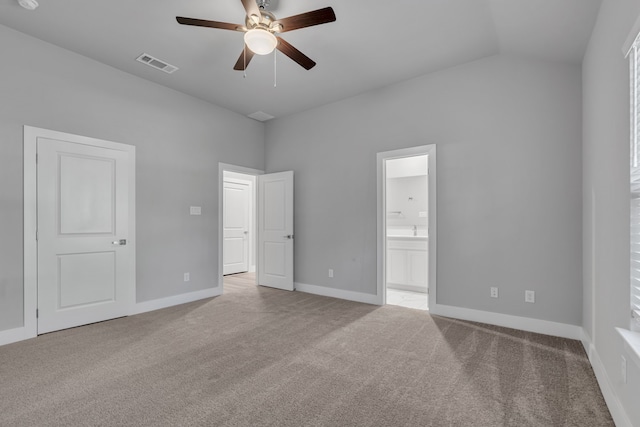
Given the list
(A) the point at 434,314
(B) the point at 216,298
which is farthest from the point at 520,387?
(B) the point at 216,298

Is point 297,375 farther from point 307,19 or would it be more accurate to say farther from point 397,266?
point 397,266

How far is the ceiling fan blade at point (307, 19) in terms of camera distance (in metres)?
2.22

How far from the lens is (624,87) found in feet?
5.65

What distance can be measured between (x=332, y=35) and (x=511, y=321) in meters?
3.48

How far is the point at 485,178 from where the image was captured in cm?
350

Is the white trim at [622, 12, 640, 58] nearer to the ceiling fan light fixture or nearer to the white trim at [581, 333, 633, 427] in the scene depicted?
the white trim at [581, 333, 633, 427]

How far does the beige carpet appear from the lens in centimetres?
185

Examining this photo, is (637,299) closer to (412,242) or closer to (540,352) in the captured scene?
(540,352)

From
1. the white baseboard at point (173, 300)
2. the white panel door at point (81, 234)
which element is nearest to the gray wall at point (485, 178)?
the white baseboard at point (173, 300)

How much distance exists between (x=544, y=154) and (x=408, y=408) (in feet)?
9.20

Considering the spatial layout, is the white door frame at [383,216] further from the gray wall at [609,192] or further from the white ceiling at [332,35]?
the gray wall at [609,192]

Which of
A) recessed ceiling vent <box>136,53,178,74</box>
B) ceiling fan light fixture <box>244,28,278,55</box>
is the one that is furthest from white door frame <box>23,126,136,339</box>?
ceiling fan light fixture <box>244,28,278,55</box>

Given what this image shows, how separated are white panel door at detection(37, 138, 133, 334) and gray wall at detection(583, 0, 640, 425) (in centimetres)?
454

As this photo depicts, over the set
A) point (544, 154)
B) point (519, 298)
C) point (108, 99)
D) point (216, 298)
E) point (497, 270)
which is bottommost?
point (216, 298)
